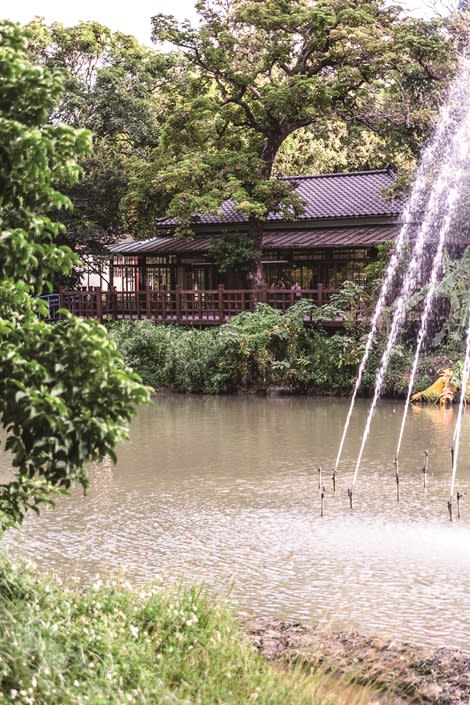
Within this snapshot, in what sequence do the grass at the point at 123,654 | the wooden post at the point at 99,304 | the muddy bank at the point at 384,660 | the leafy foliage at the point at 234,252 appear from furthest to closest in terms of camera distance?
the wooden post at the point at 99,304, the leafy foliage at the point at 234,252, the muddy bank at the point at 384,660, the grass at the point at 123,654

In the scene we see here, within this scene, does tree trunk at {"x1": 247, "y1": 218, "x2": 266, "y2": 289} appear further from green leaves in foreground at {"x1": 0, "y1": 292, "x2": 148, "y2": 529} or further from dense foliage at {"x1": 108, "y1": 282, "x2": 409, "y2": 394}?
green leaves in foreground at {"x1": 0, "y1": 292, "x2": 148, "y2": 529}

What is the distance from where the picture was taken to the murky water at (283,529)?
37.2 ft

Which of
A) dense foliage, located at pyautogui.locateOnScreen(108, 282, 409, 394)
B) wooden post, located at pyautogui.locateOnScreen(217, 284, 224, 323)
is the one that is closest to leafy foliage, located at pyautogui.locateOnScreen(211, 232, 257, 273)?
wooden post, located at pyautogui.locateOnScreen(217, 284, 224, 323)

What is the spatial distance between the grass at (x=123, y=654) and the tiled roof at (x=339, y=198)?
97.3ft

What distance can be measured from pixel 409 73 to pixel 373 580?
22193 mm

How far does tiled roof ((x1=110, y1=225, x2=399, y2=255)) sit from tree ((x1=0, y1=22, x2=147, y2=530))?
95.2 ft

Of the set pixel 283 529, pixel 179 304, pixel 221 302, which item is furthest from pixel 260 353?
pixel 283 529

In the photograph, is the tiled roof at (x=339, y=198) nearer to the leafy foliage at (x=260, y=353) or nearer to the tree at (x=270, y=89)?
the tree at (x=270, y=89)

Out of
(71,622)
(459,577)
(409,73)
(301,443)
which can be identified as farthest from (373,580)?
(409,73)

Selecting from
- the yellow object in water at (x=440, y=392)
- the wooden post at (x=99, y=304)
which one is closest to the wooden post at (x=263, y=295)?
the wooden post at (x=99, y=304)

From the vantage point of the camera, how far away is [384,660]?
344 inches

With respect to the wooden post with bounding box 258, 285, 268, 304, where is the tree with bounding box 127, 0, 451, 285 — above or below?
above

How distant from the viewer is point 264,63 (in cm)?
3394

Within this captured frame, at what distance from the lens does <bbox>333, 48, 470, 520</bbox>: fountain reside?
96.8ft
